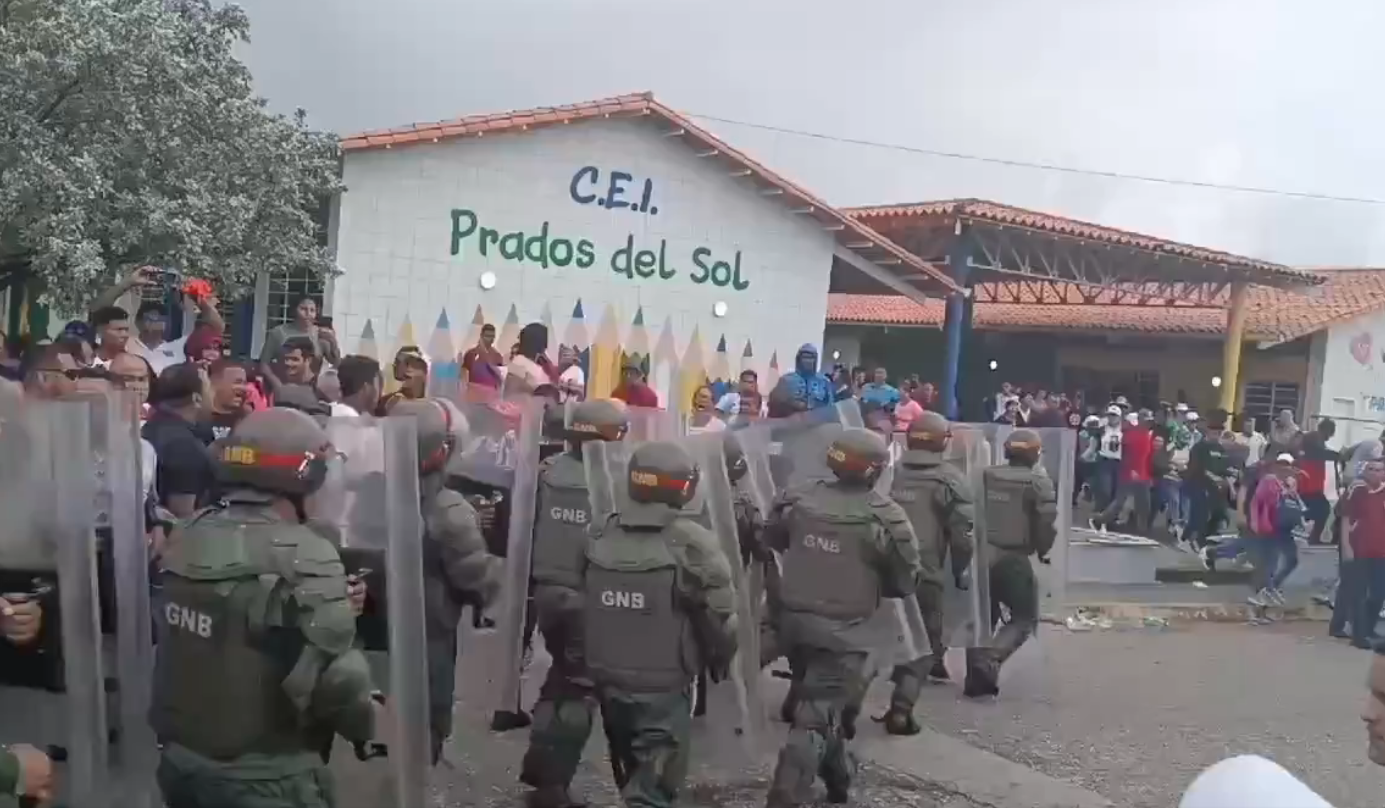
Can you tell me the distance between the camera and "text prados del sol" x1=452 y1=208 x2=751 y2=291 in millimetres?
14875

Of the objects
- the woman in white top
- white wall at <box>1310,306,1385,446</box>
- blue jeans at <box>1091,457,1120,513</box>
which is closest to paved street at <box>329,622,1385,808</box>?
the woman in white top

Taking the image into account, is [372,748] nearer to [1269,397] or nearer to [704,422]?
[704,422]

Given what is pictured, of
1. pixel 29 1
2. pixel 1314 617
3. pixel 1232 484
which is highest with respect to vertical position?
pixel 29 1

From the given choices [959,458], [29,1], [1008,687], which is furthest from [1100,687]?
[29,1]

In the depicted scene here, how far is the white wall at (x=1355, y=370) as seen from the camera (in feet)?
81.3

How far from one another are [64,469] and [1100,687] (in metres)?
7.01

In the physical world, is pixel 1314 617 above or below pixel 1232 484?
below

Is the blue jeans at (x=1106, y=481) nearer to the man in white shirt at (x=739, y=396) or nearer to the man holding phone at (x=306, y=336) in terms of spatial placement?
the man in white shirt at (x=739, y=396)

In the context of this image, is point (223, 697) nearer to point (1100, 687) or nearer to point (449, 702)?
point (449, 702)

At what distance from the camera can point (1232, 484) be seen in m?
15.9

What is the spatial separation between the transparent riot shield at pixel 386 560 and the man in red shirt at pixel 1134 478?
12.9 m

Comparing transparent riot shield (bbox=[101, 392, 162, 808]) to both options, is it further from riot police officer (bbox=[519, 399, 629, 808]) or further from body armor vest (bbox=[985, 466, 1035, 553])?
body armor vest (bbox=[985, 466, 1035, 553])

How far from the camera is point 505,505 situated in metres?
6.46

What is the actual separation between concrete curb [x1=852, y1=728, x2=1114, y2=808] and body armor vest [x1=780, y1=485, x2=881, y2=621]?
123 centimetres
